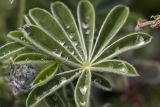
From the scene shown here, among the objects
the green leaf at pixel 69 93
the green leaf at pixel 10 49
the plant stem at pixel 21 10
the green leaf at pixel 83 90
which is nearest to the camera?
the green leaf at pixel 83 90

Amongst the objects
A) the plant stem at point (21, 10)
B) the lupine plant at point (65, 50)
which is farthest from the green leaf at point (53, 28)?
the plant stem at point (21, 10)

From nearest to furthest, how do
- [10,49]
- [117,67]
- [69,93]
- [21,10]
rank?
[117,67] → [10,49] → [69,93] → [21,10]

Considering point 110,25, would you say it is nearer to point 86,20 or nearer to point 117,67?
point 86,20

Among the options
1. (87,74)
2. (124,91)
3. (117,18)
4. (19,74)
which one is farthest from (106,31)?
(124,91)

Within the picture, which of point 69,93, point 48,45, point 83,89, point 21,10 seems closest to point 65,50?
point 48,45

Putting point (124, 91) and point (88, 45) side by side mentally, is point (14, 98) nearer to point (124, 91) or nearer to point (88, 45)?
point (88, 45)

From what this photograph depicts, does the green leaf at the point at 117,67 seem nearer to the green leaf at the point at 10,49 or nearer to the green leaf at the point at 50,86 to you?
the green leaf at the point at 50,86
